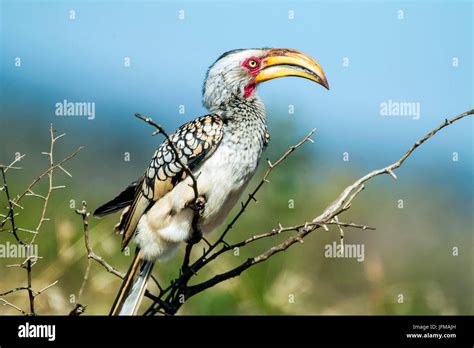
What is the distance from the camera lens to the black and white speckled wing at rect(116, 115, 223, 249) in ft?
14.0

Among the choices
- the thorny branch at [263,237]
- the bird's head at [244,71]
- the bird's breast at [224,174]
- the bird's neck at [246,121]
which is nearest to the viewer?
the thorny branch at [263,237]

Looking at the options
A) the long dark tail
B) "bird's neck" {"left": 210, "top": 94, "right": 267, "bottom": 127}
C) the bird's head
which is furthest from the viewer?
the bird's head

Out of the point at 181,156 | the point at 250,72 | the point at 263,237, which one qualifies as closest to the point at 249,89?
the point at 250,72

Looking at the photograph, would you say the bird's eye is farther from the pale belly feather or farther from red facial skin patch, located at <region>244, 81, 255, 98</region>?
the pale belly feather

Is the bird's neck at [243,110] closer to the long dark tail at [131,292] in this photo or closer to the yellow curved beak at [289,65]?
the yellow curved beak at [289,65]

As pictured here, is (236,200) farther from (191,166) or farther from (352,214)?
(352,214)

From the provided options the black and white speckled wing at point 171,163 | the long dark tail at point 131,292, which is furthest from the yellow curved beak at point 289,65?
the long dark tail at point 131,292

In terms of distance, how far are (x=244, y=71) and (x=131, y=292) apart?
1458 mm

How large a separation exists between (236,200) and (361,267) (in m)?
2.82

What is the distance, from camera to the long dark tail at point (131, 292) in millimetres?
4055

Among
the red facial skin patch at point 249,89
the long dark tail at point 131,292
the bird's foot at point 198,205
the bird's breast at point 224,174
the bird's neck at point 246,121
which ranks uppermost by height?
the red facial skin patch at point 249,89

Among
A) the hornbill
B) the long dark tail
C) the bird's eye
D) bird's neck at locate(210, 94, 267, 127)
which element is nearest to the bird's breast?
the hornbill

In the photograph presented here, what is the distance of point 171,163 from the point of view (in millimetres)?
4258

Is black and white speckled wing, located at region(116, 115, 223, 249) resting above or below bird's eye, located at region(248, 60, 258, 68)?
below
